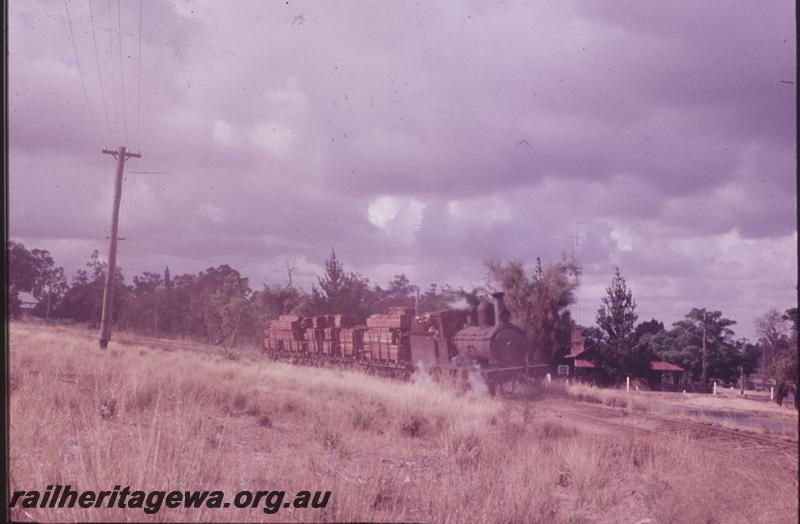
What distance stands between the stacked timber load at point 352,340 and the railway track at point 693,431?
36.0 ft

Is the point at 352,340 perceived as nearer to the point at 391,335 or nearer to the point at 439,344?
the point at 391,335

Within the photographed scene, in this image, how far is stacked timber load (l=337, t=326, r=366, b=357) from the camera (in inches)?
1054

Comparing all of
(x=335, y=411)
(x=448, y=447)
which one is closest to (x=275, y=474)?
(x=448, y=447)

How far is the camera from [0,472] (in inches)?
161

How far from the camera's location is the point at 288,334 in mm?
35062

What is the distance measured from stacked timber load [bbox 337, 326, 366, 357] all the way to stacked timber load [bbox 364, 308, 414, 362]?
1.49 m

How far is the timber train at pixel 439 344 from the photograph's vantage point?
19.1 m

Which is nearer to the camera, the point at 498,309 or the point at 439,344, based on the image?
the point at 498,309

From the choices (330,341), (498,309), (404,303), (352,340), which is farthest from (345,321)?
(404,303)

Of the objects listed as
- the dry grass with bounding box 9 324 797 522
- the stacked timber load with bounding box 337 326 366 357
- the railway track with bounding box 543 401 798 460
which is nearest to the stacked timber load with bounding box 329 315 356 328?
the stacked timber load with bounding box 337 326 366 357

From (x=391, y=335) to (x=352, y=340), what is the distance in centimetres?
439

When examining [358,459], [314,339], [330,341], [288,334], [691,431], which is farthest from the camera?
[288,334]

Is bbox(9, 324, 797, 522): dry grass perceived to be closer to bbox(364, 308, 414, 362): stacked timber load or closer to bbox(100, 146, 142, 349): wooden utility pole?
bbox(364, 308, 414, 362): stacked timber load

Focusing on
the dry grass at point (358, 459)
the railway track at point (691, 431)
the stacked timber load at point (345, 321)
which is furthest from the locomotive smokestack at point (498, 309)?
the stacked timber load at point (345, 321)
